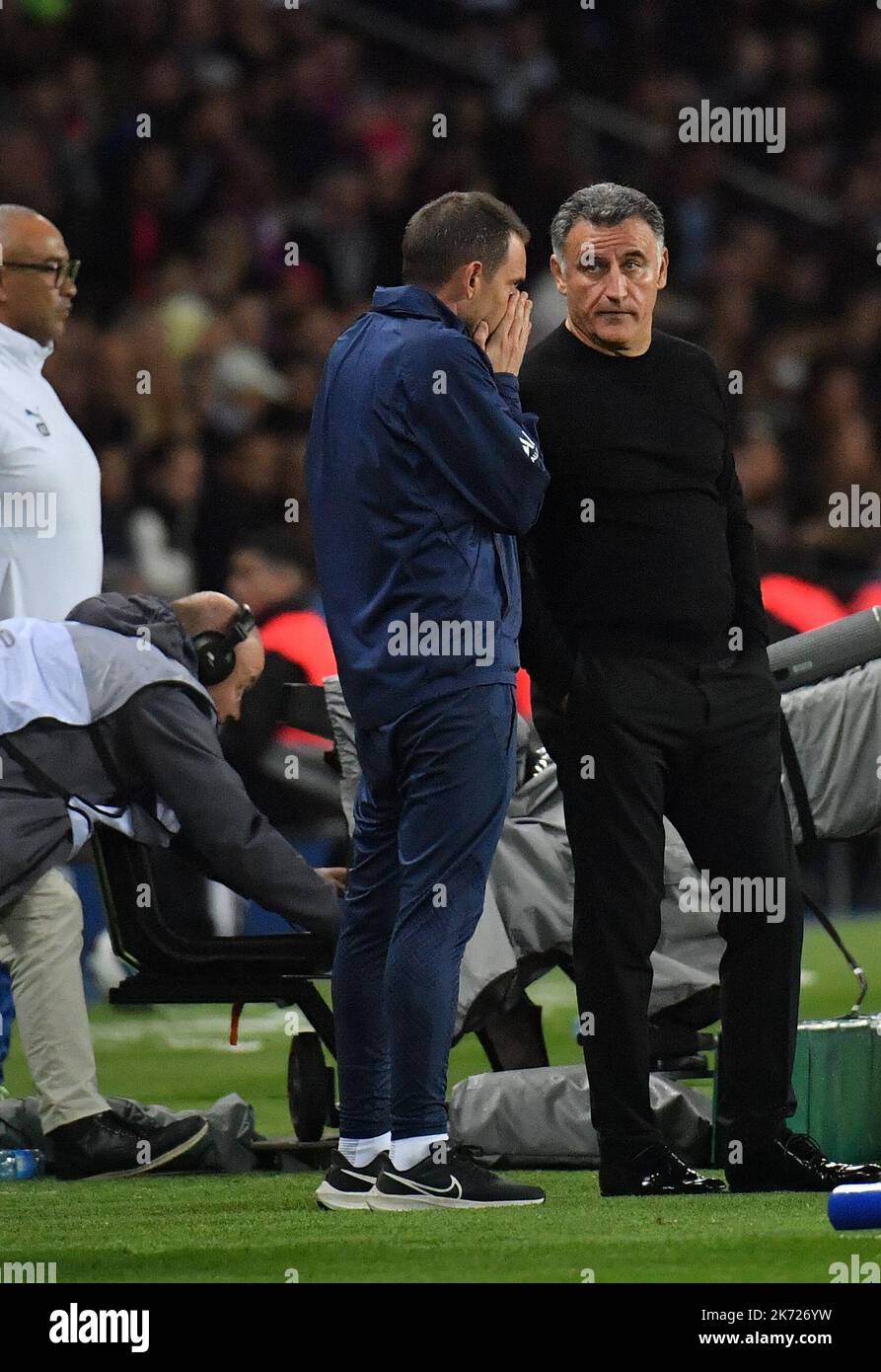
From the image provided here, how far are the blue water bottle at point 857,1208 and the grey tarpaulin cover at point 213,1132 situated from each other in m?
1.97

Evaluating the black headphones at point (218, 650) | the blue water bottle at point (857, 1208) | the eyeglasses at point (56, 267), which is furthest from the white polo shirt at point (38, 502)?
the blue water bottle at point (857, 1208)

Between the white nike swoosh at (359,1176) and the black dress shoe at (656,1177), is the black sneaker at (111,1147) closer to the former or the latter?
the white nike swoosh at (359,1176)

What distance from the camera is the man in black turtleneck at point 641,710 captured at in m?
4.34

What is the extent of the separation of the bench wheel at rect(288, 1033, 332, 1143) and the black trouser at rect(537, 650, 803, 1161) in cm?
124

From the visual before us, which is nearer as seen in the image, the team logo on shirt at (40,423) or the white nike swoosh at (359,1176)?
the white nike swoosh at (359,1176)

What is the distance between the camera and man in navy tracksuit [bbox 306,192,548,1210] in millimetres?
4125

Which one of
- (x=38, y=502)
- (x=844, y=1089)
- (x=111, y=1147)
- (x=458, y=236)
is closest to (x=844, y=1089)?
(x=844, y=1089)

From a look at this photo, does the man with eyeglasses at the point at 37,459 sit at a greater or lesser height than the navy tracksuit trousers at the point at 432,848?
greater

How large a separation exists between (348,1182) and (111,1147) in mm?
1005

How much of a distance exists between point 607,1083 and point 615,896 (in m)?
0.33

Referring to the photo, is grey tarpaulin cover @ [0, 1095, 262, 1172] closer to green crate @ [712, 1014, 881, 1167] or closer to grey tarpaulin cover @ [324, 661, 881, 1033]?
grey tarpaulin cover @ [324, 661, 881, 1033]

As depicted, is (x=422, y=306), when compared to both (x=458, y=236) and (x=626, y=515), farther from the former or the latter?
(x=626, y=515)

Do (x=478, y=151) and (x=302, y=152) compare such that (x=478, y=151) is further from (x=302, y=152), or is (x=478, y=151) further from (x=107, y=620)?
(x=107, y=620)

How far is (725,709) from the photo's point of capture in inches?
173
